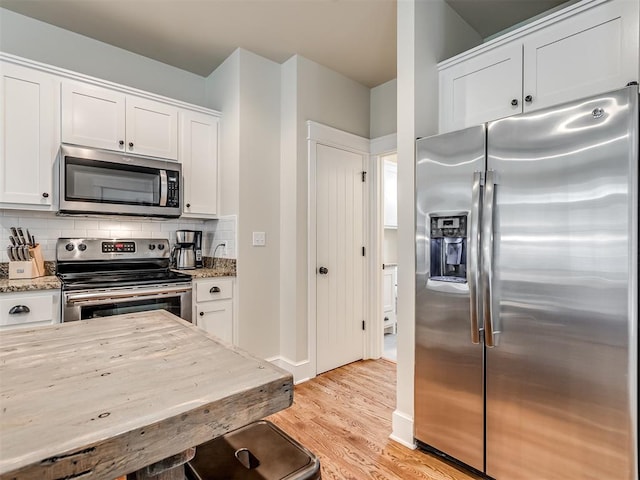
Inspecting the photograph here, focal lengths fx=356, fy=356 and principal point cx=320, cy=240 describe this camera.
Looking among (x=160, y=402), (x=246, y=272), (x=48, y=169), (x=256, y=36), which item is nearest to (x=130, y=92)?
(x=48, y=169)

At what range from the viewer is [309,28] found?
8.62 feet

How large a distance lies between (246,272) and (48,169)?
1515 millimetres

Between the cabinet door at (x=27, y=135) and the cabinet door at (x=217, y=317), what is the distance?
1248mm

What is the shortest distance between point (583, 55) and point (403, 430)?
7.18 feet

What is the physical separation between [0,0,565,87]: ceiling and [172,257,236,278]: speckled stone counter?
1.74 metres

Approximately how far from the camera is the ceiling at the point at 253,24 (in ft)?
7.76

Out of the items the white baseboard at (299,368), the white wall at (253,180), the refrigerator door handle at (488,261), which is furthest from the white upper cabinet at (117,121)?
the refrigerator door handle at (488,261)

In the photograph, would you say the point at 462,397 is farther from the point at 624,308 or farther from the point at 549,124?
the point at 549,124

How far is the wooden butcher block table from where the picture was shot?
0.59 m

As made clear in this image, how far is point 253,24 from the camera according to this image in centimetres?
257

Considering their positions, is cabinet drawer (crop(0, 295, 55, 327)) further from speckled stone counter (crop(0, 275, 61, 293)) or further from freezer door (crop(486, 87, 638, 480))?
freezer door (crop(486, 87, 638, 480))

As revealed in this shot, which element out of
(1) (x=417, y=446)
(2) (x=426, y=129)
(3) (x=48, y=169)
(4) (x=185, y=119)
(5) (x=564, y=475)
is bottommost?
(1) (x=417, y=446)

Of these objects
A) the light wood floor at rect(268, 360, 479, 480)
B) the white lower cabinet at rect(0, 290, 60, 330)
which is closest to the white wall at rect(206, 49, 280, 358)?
the light wood floor at rect(268, 360, 479, 480)

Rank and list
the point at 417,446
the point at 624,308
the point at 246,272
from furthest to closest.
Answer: the point at 246,272
the point at 417,446
the point at 624,308
